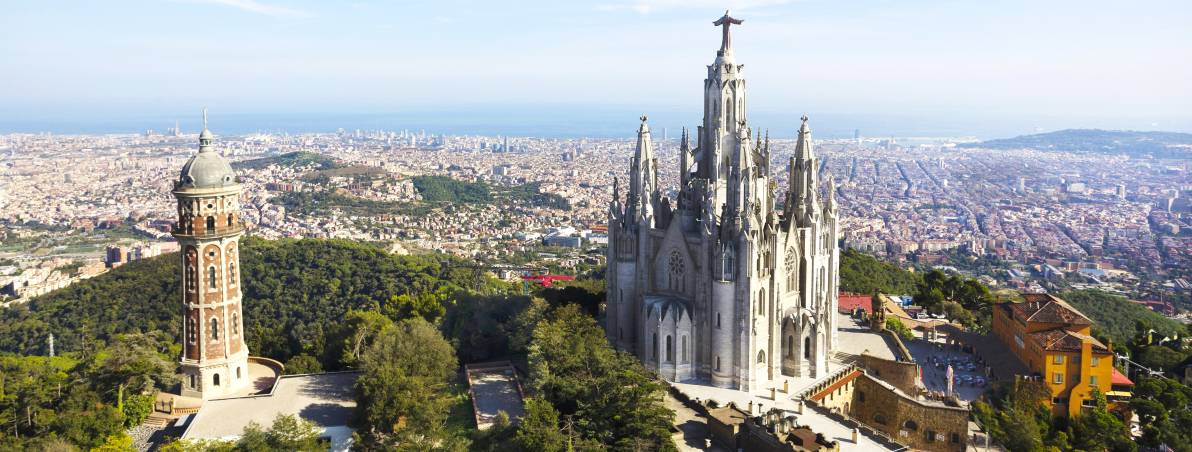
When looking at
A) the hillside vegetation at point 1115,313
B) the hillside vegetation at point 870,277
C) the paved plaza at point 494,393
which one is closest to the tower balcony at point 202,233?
the paved plaza at point 494,393

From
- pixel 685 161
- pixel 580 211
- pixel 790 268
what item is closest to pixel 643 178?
pixel 685 161

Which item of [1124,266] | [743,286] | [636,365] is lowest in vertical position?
[1124,266]


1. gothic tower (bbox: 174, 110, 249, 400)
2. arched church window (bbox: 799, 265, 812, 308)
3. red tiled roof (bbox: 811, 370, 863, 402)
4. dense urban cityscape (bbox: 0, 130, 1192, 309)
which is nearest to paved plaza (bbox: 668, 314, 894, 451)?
red tiled roof (bbox: 811, 370, 863, 402)

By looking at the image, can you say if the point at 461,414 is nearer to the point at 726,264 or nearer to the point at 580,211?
the point at 726,264

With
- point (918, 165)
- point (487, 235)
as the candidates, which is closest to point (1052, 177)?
point (918, 165)

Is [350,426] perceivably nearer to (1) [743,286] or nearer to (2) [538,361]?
(2) [538,361]

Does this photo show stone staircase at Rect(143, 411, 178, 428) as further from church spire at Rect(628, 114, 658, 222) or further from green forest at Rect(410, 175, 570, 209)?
green forest at Rect(410, 175, 570, 209)
